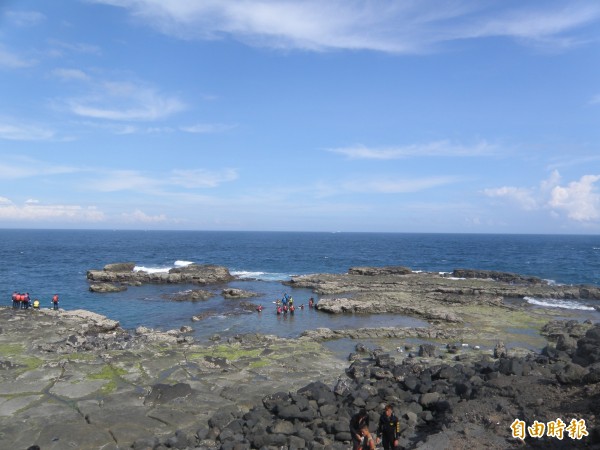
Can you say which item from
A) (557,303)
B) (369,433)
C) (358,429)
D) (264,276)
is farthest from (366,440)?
(264,276)

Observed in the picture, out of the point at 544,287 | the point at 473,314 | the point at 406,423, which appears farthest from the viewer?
the point at 544,287

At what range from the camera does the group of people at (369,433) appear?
12602mm

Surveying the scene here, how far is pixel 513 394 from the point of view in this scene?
16.7 metres

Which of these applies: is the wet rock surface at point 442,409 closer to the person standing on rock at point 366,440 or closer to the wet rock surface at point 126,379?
the wet rock surface at point 126,379

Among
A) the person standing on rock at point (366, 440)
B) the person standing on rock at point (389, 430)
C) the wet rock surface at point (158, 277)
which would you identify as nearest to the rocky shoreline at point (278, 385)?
the person standing on rock at point (389, 430)

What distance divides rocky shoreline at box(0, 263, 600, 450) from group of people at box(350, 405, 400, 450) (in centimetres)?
108

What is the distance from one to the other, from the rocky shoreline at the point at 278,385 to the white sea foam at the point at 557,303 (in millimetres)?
13179

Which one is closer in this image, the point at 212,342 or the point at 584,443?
the point at 584,443

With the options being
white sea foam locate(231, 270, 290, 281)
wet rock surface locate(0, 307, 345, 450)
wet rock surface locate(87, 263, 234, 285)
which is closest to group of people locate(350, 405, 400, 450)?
wet rock surface locate(0, 307, 345, 450)

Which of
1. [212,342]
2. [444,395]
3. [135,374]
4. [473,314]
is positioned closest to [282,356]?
[212,342]

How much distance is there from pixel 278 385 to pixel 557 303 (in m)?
40.3

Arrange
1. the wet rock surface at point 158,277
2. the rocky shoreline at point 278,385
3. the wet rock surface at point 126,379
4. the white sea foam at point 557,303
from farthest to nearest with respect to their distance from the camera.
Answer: the wet rock surface at point 158,277 → the white sea foam at point 557,303 → the wet rock surface at point 126,379 → the rocky shoreline at point 278,385

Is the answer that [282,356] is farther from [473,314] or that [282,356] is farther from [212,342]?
[473,314]

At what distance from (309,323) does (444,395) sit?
2065 centimetres
